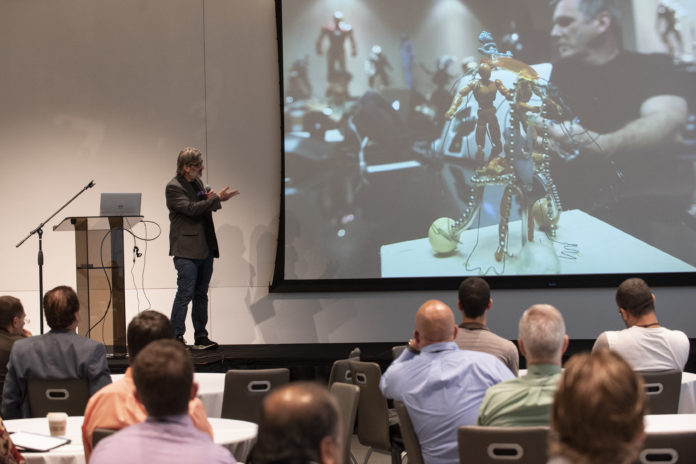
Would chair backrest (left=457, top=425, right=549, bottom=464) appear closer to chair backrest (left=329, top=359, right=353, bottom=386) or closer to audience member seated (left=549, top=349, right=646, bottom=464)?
audience member seated (left=549, top=349, right=646, bottom=464)

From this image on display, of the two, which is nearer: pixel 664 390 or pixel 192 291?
pixel 664 390

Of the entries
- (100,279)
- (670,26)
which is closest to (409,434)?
(100,279)

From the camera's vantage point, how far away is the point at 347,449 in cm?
318

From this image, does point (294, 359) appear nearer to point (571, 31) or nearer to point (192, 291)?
point (192, 291)

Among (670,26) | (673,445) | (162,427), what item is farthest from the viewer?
(670,26)

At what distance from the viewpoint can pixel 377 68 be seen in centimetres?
711

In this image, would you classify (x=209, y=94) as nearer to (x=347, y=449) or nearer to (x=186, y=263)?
(x=186, y=263)

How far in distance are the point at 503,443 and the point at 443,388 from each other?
0.64 m

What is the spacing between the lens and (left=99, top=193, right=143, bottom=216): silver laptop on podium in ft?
19.2

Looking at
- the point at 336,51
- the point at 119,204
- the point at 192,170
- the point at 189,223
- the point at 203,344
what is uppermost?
the point at 336,51

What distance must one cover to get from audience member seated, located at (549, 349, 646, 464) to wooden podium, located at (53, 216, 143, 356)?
489 centimetres

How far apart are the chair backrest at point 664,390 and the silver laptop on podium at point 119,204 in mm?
3909

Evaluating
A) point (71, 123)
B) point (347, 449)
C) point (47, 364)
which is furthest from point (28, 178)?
point (347, 449)

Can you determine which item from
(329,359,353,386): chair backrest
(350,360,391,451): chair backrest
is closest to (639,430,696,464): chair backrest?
(350,360,391,451): chair backrest
